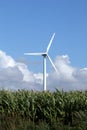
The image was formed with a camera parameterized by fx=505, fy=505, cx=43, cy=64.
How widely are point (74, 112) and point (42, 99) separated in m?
1.94

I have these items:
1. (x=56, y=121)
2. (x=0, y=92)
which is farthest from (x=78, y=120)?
(x=0, y=92)

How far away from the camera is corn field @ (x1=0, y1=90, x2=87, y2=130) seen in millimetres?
22594

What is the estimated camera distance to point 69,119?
23.2 metres

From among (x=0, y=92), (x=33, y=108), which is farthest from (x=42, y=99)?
(x=0, y=92)

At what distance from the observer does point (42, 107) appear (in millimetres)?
23938

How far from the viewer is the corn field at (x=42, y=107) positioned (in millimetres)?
22594

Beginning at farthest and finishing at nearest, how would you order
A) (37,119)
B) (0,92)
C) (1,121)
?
(0,92)
(37,119)
(1,121)

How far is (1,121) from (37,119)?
2217mm

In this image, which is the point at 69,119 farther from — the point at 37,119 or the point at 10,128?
the point at 10,128

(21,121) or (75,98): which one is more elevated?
(75,98)

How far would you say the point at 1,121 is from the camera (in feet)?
72.5

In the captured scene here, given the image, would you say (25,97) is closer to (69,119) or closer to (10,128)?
(69,119)

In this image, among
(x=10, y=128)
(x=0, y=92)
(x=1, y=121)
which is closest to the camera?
(x=10, y=128)

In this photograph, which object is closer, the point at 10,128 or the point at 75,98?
the point at 10,128
